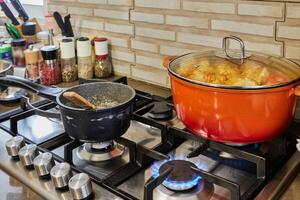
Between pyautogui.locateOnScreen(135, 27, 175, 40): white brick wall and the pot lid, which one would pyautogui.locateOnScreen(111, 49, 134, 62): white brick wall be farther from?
the pot lid

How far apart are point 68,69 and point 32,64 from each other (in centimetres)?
14

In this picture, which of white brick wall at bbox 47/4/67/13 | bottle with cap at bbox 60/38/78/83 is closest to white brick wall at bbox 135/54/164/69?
bottle with cap at bbox 60/38/78/83

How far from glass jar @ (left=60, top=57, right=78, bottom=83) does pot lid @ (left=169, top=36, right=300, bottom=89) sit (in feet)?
1.86

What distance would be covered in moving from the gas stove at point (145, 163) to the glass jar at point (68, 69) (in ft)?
1.13

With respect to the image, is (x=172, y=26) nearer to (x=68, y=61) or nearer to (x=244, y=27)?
(x=244, y=27)

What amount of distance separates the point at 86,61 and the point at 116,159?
1.86 feet

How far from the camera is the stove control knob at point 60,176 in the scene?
764mm

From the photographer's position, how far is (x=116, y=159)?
3.01ft

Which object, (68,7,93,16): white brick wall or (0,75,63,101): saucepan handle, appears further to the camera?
(68,7,93,16): white brick wall

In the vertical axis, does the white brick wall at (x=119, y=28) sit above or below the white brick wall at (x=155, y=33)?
above

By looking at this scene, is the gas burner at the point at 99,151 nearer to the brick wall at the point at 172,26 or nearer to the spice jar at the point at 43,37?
the brick wall at the point at 172,26

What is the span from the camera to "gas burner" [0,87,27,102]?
1246 millimetres

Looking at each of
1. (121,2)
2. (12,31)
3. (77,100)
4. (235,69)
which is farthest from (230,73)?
(12,31)

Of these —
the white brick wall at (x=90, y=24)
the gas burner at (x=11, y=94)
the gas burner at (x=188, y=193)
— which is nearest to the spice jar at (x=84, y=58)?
the white brick wall at (x=90, y=24)
